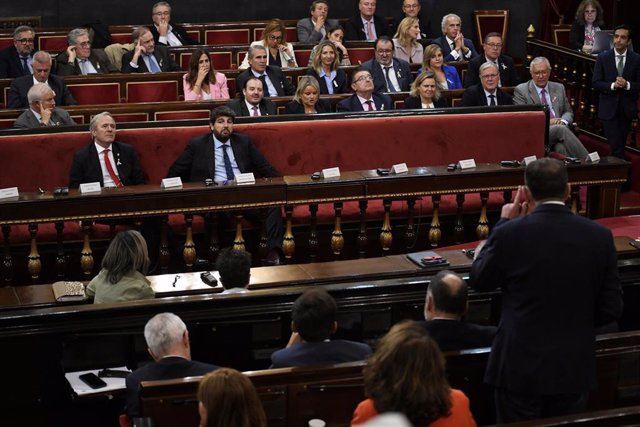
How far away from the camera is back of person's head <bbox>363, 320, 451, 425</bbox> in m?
2.72

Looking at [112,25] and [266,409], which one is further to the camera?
[112,25]

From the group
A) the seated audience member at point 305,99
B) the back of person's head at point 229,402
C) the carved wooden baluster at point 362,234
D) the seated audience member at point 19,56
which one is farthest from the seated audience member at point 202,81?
the back of person's head at point 229,402

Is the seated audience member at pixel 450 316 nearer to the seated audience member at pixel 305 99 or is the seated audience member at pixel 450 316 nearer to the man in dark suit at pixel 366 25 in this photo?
the seated audience member at pixel 305 99

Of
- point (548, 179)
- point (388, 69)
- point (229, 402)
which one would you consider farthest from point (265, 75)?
point (229, 402)

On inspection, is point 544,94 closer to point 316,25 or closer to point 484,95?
point 484,95

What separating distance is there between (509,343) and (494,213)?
3.22m

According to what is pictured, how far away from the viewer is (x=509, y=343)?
332 cm

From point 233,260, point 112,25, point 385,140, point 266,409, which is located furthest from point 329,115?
point 112,25

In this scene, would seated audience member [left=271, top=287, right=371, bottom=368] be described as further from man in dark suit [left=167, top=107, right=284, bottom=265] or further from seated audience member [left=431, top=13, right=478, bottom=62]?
seated audience member [left=431, top=13, right=478, bottom=62]

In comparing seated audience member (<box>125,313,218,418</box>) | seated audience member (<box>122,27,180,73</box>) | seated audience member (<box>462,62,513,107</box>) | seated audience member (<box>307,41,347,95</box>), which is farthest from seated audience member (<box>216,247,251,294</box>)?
seated audience member (<box>122,27,180,73</box>)

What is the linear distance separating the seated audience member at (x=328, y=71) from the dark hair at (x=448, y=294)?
4886mm

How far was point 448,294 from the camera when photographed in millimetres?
3496

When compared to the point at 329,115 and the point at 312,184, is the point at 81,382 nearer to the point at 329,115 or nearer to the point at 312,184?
the point at 312,184

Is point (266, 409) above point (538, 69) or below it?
below
